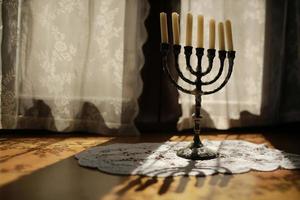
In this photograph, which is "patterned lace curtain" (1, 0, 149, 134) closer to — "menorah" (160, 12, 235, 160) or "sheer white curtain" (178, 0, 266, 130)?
"sheer white curtain" (178, 0, 266, 130)

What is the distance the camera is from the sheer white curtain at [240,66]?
1522mm

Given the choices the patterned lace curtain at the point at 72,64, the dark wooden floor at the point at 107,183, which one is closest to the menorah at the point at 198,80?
the dark wooden floor at the point at 107,183

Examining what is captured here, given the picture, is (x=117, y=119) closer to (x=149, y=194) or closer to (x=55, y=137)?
(x=55, y=137)

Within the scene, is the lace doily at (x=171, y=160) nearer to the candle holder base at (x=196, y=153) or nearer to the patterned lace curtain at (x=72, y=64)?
the candle holder base at (x=196, y=153)

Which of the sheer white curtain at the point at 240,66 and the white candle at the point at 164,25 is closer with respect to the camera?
the white candle at the point at 164,25

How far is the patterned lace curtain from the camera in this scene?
4.46 feet

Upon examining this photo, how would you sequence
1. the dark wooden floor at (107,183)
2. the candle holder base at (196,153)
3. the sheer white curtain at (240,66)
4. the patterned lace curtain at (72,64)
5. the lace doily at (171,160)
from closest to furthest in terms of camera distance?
the dark wooden floor at (107,183) → the lace doily at (171,160) → the candle holder base at (196,153) → the patterned lace curtain at (72,64) → the sheer white curtain at (240,66)

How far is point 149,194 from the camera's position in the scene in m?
0.72

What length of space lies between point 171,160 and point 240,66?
2.43 ft

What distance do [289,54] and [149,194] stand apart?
1154mm

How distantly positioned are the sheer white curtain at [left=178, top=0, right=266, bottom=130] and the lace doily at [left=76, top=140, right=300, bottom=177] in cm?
36

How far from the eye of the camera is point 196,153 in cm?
99

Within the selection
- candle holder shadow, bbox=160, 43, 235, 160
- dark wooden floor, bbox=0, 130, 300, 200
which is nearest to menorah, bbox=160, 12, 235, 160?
candle holder shadow, bbox=160, 43, 235, 160

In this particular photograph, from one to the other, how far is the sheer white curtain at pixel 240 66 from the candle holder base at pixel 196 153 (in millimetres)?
490
